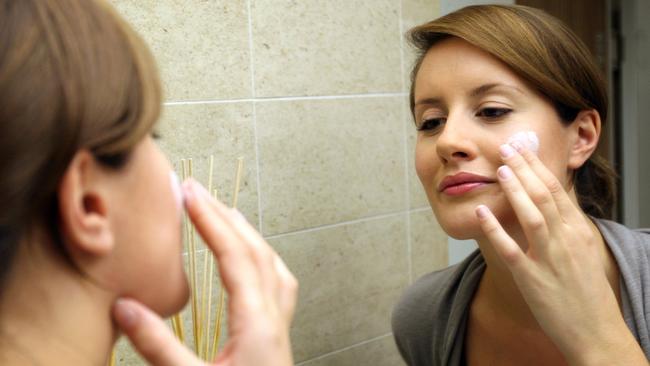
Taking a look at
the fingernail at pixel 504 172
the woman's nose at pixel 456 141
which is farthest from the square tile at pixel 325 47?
the fingernail at pixel 504 172

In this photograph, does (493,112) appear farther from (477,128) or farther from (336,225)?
(336,225)

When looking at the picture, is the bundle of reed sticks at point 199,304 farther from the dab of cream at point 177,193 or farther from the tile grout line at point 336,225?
the dab of cream at point 177,193

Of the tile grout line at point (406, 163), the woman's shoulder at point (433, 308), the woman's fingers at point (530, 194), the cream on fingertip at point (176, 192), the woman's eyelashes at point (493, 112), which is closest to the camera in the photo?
the cream on fingertip at point (176, 192)

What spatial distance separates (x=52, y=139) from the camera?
17.6 inches

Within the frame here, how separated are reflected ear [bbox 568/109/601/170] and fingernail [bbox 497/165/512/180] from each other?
0.19m

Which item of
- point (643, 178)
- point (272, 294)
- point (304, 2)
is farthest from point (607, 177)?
point (643, 178)

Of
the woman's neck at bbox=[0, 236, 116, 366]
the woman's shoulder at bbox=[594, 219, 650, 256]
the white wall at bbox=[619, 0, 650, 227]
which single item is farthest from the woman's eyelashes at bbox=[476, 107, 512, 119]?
the white wall at bbox=[619, 0, 650, 227]

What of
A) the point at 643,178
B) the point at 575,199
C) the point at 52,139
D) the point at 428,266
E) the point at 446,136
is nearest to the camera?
the point at 52,139

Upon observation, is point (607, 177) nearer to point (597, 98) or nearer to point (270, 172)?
point (597, 98)

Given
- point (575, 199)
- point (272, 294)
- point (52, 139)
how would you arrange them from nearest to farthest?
point (52, 139) < point (272, 294) < point (575, 199)

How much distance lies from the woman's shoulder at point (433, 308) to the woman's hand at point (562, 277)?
0.30 m

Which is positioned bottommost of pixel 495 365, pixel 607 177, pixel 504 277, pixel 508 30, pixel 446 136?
pixel 495 365

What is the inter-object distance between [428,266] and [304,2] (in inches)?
25.5

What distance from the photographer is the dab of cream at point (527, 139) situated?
0.92 m
